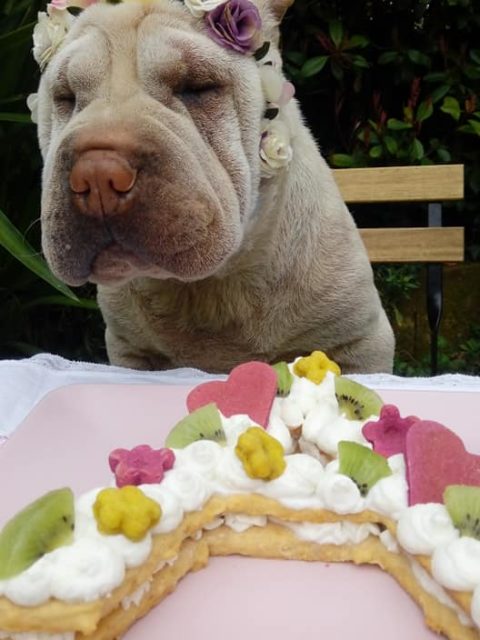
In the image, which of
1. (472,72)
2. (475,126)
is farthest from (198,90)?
(472,72)

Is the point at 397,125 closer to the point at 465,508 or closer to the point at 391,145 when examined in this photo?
the point at 391,145

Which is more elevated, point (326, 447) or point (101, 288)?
point (326, 447)

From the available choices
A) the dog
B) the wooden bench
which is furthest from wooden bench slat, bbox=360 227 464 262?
the dog

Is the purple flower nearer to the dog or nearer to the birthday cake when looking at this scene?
the dog

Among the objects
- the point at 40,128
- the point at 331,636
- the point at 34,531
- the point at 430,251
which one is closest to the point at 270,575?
the point at 331,636

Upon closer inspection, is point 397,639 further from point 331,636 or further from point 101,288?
point 101,288

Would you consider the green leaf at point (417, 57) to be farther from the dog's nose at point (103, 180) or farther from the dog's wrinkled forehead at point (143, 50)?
the dog's nose at point (103, 180)
